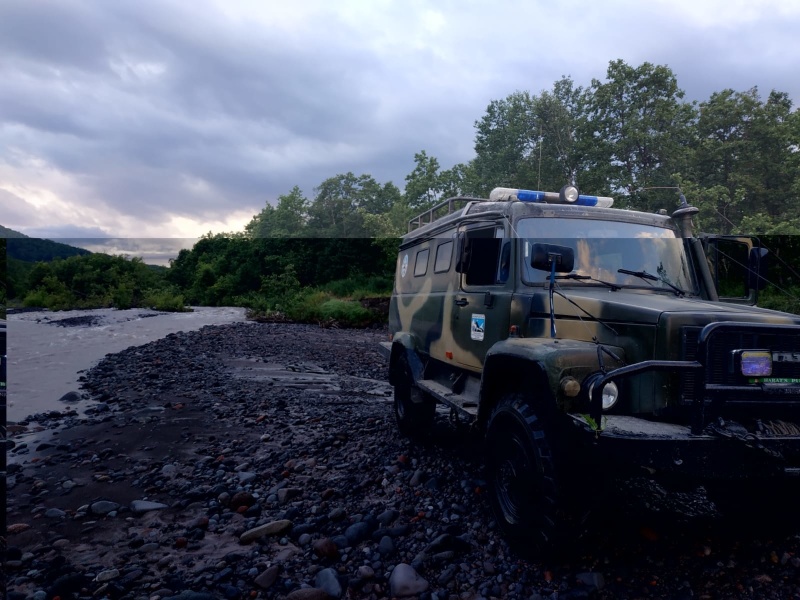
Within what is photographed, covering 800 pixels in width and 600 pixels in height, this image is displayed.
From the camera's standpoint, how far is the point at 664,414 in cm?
314

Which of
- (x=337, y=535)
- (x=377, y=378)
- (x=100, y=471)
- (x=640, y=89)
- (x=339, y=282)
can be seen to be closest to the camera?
(x=337, y=535)

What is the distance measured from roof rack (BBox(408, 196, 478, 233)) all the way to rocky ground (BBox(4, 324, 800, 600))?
2725 millimetres

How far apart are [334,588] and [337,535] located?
2.36 ft

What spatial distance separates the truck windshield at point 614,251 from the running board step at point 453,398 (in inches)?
46.2

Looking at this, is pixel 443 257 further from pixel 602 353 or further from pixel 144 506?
pixel 144 506

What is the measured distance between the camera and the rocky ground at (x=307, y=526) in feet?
10.9

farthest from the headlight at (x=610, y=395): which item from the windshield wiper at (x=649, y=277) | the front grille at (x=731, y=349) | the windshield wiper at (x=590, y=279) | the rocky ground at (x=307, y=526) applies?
the windshield wiper at (x=649, y=277)

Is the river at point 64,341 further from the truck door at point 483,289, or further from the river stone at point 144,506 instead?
the truck door at point 483,289

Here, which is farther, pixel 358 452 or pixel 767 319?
pixel 358 452

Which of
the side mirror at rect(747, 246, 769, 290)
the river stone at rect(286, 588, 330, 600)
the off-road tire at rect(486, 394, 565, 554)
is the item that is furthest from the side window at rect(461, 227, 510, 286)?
the river stone at rect(286, 588, 330, 600)

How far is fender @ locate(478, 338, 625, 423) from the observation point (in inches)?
125

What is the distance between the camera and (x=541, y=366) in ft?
10.6

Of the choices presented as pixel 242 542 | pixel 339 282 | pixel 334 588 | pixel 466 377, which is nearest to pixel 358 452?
pixel 466 377

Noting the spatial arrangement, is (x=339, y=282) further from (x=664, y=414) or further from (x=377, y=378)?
(x=664, y=414)
